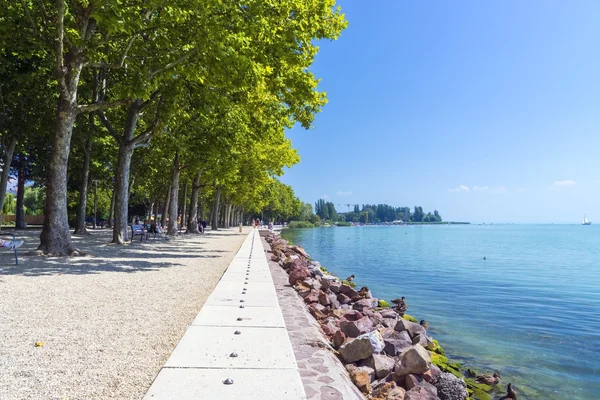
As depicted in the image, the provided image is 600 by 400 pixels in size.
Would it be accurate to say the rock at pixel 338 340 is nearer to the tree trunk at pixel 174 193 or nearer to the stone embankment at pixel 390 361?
the stone embankment at pixel 390 361

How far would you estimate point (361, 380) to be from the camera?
5.34 meters

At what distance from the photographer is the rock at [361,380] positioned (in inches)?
207

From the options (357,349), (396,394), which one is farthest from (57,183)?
(396,394)

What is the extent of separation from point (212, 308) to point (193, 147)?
20.3 meters

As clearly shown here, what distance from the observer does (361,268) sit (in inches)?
1078

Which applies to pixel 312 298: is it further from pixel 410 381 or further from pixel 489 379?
pixel 410 381

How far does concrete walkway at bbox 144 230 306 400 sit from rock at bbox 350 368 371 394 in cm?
93

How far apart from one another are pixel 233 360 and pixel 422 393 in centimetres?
257

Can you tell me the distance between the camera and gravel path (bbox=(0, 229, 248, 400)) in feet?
14.2

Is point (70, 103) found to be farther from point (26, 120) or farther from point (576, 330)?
point (576, 330)

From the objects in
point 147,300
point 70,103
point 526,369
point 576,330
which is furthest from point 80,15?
point 576,330

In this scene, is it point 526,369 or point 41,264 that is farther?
point 41,264

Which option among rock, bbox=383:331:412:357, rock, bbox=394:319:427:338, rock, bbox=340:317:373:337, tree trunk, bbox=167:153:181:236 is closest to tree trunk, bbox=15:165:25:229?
tree trunk, bbox=167:153:181:236

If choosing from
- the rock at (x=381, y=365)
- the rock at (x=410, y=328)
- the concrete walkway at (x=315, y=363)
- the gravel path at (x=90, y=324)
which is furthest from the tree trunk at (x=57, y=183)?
the rock at (x=381, y=365)
